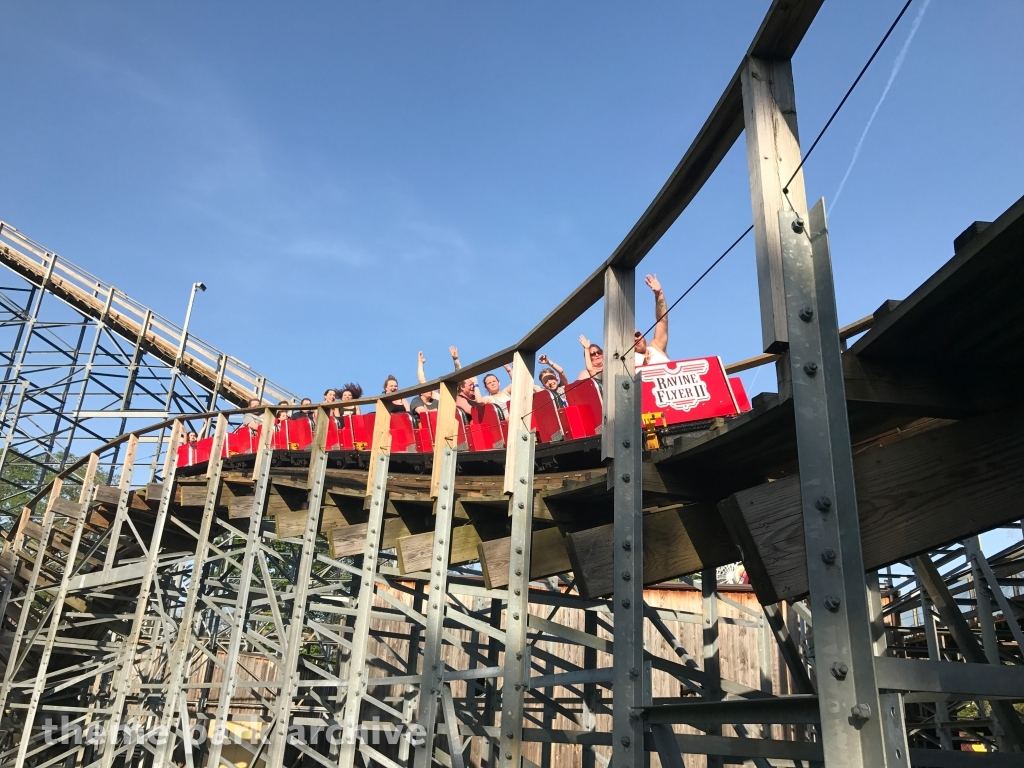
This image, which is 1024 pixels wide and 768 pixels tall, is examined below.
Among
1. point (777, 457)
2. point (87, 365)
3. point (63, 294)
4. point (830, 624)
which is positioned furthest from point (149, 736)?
point (63, 294)

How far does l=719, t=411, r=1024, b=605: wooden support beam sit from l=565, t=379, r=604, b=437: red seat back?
15.1ft

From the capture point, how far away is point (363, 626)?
20.0ft

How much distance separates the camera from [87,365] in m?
18.8

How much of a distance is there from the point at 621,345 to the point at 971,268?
1.83m

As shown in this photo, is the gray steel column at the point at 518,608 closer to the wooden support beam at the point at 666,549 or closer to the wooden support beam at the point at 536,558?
the wooden support beam at the point at 536,558

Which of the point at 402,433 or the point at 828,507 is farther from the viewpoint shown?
the point at 402,433

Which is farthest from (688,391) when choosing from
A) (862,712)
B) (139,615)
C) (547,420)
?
(139,615)

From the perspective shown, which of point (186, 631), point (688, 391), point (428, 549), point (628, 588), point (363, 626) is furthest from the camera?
point (186, 631)

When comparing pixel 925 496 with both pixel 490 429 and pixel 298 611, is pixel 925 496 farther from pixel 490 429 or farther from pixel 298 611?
pixel 490 429

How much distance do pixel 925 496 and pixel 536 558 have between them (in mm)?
2419

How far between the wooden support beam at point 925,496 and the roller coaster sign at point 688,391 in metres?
3.99

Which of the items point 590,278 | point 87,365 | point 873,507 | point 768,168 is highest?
point 87,365

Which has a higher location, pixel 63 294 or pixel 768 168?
pixel 63 294

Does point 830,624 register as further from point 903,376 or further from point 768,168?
point 768,168
